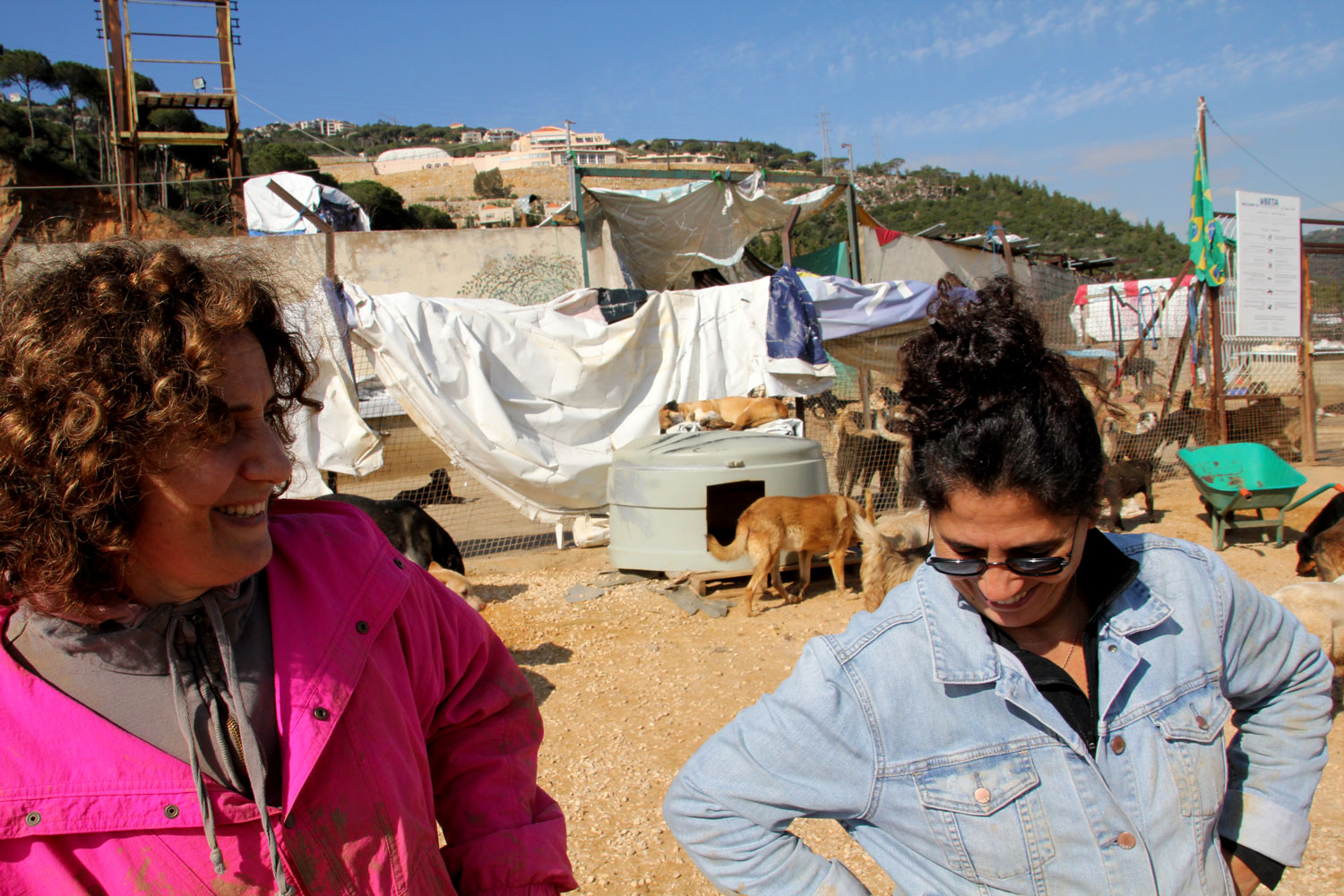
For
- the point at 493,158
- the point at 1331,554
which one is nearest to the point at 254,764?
the point at 1331,554

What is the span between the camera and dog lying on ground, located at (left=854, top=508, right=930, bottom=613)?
17.2ft

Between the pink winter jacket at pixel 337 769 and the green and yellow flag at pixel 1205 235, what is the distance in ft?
34.2

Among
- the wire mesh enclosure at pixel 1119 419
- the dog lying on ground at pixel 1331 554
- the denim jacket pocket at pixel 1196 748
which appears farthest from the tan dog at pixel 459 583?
the dog lying on ground at pixel 1331 554

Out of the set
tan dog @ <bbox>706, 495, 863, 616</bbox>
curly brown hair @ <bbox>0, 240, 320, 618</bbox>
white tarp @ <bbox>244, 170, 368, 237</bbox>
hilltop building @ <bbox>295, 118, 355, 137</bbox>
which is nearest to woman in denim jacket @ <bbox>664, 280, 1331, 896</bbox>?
curly brown hair @ <bbox>0, 240, 320, 618</bbox>

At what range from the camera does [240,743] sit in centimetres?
113

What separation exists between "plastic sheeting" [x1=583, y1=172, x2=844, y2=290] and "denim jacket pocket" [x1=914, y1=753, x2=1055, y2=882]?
1168cm

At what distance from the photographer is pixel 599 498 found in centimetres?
854

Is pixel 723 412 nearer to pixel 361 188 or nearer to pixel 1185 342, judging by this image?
pixel 1185 342

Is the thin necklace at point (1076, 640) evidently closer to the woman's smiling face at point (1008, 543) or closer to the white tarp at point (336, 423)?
the woman's smiling face at point (1008, 543)

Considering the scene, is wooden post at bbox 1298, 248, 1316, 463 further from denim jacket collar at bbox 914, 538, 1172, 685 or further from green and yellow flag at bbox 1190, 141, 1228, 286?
denim jacket collar at bbox 914, 538, 1172, 685

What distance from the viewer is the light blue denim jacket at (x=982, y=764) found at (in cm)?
124

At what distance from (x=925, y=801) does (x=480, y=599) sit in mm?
5700

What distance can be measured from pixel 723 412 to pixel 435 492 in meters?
3.36

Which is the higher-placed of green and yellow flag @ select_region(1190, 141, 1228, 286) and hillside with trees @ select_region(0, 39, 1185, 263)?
hillside with trees @ select_region(0, 39, 1185, 263)
